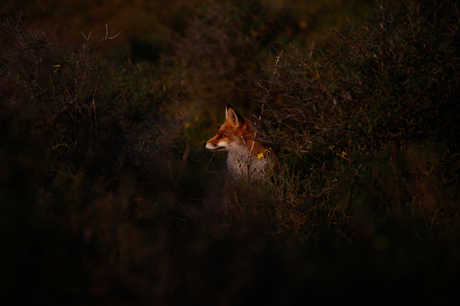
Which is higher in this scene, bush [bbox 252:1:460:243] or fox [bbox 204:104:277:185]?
bush [bbox 252:1:460:243]

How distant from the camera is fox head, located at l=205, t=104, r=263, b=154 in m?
6.65

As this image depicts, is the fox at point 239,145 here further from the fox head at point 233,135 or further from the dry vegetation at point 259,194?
the dry vegetation at point 259,194

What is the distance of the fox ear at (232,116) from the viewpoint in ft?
21.9

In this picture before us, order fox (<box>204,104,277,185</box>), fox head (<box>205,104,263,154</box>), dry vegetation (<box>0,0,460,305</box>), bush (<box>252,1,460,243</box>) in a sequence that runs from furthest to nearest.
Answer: fox head (<box>205,104,263,154</box>)
fox (<box>204,104,277,185</box>)
bush (<box>252,1,460,243</box>)
dry vegetation (<box>0,0,460,305</box>)

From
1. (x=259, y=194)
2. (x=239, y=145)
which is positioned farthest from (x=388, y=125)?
(x=239, y=145)

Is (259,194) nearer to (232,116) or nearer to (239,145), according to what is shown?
(239,145)

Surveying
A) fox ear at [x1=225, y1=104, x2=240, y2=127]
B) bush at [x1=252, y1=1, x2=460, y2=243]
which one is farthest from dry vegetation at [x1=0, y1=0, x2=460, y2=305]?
fox ear at [x1=225, y1=104, x2=240, y2=127]

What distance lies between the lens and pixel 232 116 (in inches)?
265

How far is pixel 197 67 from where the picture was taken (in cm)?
1096

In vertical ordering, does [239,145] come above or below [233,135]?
below

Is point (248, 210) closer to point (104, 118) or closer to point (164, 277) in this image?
point (164, 277)

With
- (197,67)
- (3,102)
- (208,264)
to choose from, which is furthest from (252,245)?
(197,67)

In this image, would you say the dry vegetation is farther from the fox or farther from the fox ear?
the fox ear

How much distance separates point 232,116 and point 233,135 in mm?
325
